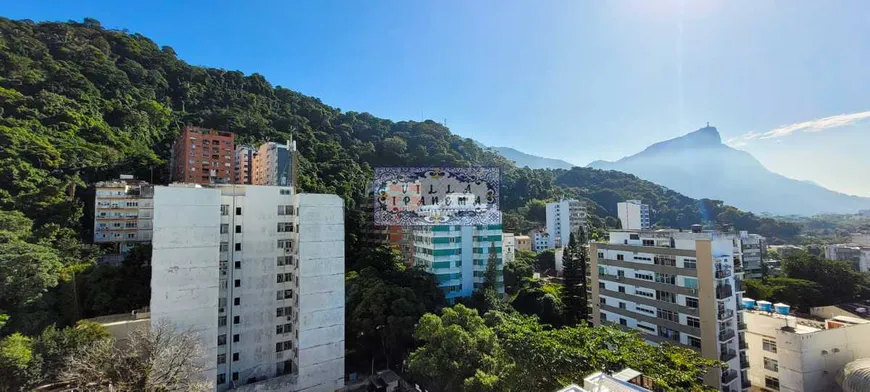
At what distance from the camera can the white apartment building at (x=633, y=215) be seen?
58594mm

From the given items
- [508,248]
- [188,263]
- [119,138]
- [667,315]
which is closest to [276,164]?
[119,138]

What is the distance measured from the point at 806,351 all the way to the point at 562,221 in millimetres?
36054

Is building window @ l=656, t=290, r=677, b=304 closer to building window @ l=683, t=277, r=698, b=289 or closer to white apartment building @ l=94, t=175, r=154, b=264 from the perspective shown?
building window @ l=683, t=277, r=698, b=289

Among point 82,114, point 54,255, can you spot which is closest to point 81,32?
point 82,114

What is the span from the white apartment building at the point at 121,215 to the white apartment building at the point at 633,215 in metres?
61.9

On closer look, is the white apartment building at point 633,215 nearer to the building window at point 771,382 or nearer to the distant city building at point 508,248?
the distant city building at point 508,248

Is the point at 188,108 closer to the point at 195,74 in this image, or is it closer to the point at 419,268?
the point at 195,74

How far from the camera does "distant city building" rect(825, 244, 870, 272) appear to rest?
3244 cm

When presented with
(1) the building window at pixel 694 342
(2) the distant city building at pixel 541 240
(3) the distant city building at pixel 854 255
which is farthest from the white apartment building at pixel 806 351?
(2) the distant city building at pixel 541 240

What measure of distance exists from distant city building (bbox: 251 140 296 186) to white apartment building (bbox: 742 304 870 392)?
111 feet

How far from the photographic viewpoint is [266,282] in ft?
50.5

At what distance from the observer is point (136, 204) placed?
2566 centimetres

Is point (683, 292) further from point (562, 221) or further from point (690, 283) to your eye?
point (562, 221)

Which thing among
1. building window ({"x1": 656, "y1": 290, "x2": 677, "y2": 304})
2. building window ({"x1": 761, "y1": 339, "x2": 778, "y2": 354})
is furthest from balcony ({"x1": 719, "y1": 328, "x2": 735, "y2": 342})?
building window ({"x1": 761, "y1": 339, "x2": 778, "y2": 354})
